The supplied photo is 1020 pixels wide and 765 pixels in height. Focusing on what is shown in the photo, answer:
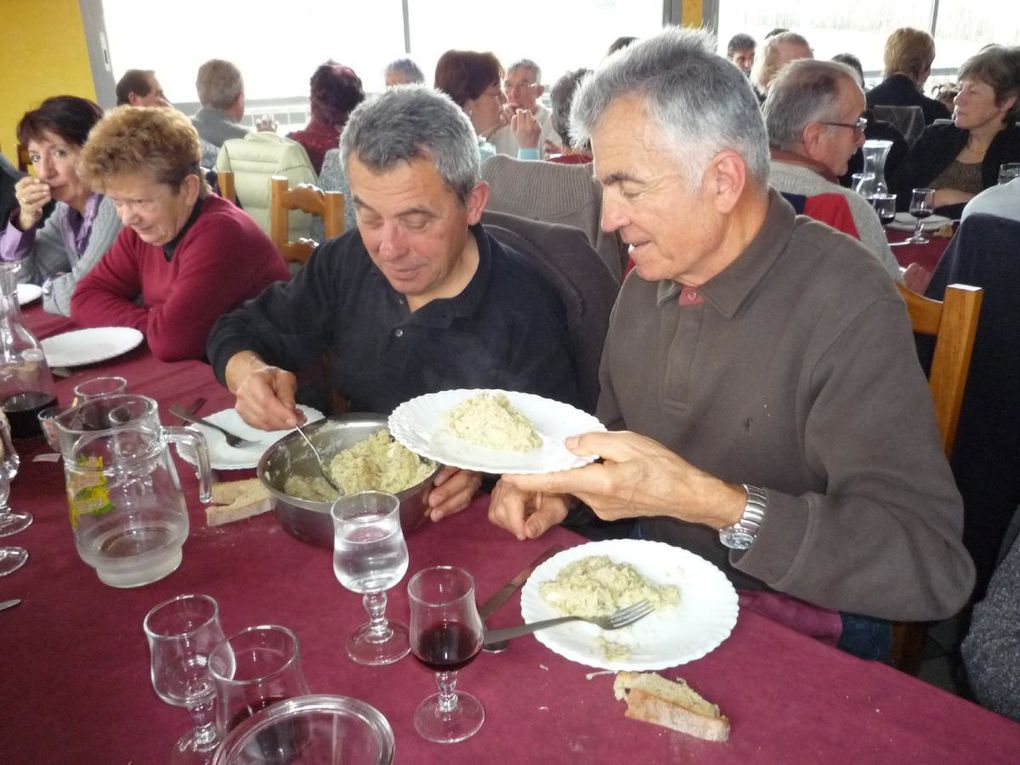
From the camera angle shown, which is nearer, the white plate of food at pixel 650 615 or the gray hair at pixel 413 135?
the white plate of food at pixel 650 615

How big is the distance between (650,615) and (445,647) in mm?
375

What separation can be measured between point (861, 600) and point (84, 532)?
1.37m

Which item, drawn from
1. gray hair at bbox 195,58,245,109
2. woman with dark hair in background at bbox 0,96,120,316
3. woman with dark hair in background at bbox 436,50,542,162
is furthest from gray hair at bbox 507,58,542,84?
woman with dark hair in background at bbox 0,96,120,316

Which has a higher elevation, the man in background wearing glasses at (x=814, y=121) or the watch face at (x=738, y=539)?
the man in background wearing glasses at (x=814, y=121)

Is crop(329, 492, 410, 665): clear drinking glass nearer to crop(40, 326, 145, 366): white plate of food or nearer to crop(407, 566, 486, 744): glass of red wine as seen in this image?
crop(407, 566, 486, 744): glass of red wine

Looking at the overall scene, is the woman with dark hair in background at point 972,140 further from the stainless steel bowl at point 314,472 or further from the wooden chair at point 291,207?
the stainless steel bowl at point 314,472

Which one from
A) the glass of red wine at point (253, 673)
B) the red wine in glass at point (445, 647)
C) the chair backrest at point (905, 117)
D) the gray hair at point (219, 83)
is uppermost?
the gray hair at point (219, 83)

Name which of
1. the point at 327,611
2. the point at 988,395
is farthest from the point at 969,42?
the point at 327,611

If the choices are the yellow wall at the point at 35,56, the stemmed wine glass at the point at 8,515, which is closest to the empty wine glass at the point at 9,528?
the stemmed wine glass at the point at 8,515

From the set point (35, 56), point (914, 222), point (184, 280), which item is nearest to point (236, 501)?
point (184, 280)

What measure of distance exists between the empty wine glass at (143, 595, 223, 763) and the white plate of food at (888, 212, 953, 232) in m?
4.21

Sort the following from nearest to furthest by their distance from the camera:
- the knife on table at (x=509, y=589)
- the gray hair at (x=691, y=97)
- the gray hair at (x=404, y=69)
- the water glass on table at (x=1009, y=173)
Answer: the knife on table at (x=509, y=589) → the gray hair at (x=691, y=97) → the water glass on table at (x=1009, y=173) → the gray hair at (x=404, y=69)

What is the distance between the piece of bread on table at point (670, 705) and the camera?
1.02m

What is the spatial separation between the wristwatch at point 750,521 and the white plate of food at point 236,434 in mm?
997
